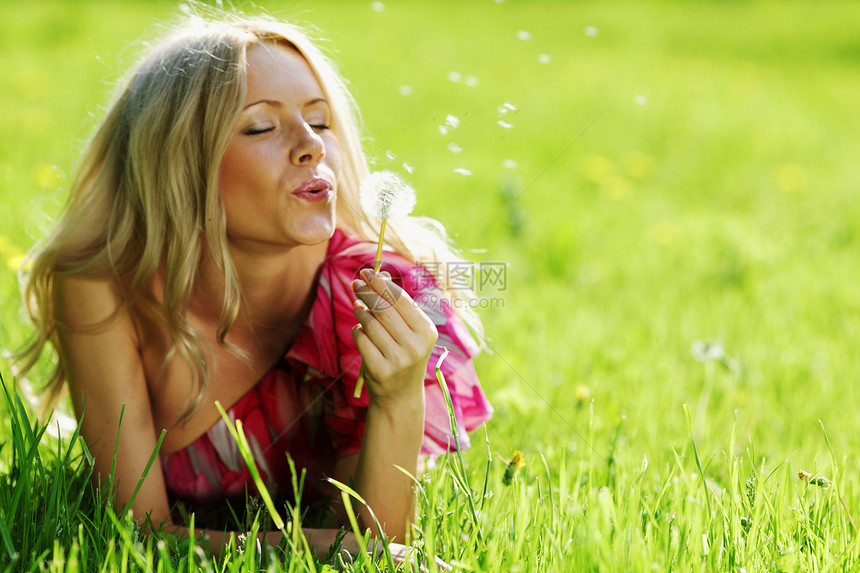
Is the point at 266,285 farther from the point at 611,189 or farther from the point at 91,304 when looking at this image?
the point at 611,189

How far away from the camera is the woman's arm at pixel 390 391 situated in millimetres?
1390

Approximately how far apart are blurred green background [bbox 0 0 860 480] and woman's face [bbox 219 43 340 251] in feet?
0.61

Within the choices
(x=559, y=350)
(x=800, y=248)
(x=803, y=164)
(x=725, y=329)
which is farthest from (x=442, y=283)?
(x=803, y=164)

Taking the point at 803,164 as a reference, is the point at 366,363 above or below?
below

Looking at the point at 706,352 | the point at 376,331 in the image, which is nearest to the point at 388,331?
the point at 376,331

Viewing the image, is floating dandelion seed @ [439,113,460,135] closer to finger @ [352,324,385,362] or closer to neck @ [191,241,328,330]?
finger @ [352,324,385,362]

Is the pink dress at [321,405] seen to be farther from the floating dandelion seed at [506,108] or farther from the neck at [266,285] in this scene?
the floating dandelion seed at [506,108]

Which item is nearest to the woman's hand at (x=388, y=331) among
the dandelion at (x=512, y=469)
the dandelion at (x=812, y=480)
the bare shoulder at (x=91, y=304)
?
A: the dandelion at (x=512, y=469)

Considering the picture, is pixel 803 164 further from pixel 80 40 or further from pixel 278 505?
pixel 80 40

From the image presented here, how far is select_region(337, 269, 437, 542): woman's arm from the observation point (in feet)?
4.56

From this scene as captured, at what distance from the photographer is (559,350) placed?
259 centimetres

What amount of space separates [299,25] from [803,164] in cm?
428

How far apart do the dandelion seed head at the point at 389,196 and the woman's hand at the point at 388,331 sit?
11 centimetres

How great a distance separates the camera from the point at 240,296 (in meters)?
1.71
